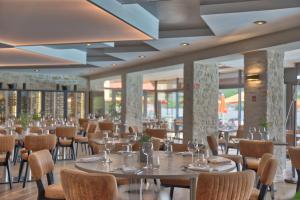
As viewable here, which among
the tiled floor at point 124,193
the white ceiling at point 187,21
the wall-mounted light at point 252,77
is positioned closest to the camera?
the white ceiling at point 187,21

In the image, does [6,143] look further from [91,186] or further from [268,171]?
[268,171]

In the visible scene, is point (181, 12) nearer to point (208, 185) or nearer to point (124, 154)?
point (124, 154)

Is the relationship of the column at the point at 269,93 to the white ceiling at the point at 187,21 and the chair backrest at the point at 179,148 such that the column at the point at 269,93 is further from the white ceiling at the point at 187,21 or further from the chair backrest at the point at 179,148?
the chair backrest at the point at 179,148

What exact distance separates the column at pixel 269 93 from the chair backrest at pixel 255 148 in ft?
5.62

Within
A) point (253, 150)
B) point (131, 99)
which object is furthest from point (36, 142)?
point (131, 99)

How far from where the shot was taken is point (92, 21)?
522 cm

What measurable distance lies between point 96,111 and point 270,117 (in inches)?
451

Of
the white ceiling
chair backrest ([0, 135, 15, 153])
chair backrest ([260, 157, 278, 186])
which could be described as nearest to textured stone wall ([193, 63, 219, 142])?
the white ceiling

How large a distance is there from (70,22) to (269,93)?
4.45 m

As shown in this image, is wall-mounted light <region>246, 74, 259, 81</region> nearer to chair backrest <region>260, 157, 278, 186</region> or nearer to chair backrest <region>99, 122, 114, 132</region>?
chair backrest <region>260, 157, 278, 186</region>

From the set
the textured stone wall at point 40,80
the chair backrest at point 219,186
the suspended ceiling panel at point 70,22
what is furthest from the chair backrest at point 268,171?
the textured stone wall at point 40,80

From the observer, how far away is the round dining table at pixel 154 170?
3322 mm

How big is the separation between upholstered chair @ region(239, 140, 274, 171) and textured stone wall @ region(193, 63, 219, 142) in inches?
152

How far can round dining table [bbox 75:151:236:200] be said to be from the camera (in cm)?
332
